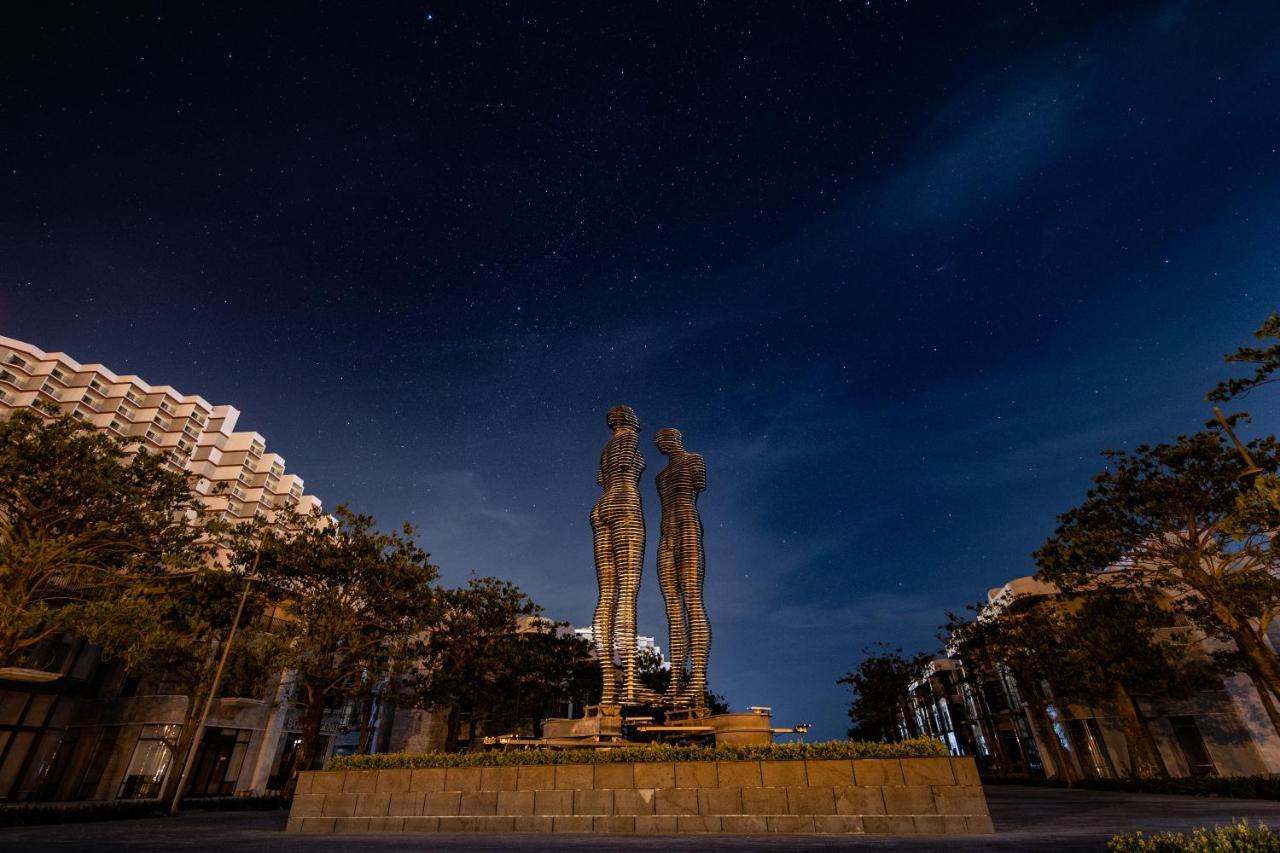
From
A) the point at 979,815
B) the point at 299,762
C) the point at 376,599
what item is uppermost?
the point at 376,599

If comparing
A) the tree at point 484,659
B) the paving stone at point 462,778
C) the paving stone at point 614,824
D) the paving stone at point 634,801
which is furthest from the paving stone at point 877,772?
the tree at point 484,659

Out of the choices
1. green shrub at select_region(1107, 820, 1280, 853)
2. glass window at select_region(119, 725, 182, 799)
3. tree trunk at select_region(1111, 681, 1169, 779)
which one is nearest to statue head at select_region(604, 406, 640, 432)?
green shrub at select_region(1107, 820, 1280, 853)

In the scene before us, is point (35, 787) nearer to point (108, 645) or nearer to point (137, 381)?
point (108, 645)

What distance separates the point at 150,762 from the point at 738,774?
38488 mm

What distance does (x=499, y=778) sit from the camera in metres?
14.0

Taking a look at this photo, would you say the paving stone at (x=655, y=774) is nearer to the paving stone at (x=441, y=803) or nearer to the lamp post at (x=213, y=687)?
the paving stone at (x=441, y=803)

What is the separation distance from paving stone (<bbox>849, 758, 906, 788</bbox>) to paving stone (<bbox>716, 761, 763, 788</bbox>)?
77.2 inches

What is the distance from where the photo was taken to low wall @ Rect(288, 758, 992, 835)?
1154cm

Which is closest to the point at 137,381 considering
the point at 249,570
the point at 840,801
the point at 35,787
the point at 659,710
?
the point at 35,787

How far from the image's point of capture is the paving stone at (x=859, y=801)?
11.7 m

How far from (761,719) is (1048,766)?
42.4 m

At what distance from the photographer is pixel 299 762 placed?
23.9 metres

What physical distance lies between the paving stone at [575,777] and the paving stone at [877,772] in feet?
18.4

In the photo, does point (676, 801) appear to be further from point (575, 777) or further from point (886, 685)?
point (886, 685)
